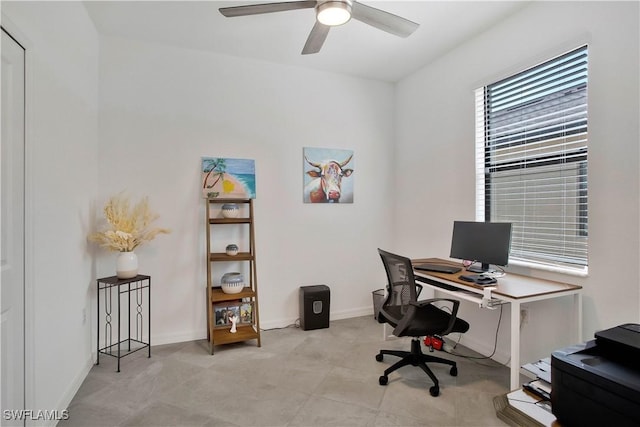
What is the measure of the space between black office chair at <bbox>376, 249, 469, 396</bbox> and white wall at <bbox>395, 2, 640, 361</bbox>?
2.35 feet

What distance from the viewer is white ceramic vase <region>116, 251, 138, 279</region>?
8.68ft

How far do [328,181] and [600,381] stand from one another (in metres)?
2.80

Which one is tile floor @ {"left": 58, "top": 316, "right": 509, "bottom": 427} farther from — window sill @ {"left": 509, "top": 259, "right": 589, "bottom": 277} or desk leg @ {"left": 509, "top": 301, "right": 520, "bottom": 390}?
window sill @ {"left": 509, "top": 259, "right": 589, "bottom": 277}

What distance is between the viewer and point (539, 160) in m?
2.46

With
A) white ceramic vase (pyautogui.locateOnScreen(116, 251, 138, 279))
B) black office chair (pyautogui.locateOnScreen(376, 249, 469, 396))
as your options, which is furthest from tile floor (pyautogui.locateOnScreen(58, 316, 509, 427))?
white ceramic vase (pyautogui.locateOnScreen(116, 251, 138, 279))

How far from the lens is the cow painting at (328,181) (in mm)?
3605

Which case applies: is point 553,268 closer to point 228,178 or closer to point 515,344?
point 515,344

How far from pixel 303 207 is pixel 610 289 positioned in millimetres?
2602

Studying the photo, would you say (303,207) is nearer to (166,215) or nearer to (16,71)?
(166,215)

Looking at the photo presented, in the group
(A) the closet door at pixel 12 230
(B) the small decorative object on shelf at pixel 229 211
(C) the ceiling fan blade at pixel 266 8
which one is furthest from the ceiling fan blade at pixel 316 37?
(A) the closet door at pixel 12 230

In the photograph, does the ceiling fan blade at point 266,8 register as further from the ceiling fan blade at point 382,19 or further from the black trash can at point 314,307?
the black trash can at point 314,307

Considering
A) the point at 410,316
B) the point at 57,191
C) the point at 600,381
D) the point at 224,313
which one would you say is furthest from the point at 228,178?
the point at 600,381

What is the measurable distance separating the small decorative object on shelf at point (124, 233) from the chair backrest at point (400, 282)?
77.8 inches

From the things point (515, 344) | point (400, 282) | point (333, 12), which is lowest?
point (515, 344)
